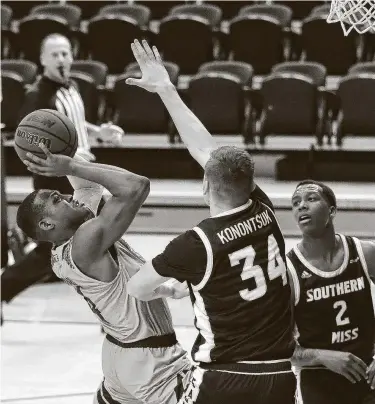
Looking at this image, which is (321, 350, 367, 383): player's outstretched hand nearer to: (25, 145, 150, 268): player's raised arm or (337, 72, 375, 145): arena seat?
(25, 145, 150, 268): player's raised arm

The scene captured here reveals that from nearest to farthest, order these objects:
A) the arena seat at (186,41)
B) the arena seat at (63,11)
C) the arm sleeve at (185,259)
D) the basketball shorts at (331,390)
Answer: the arm sleeve at (185,259) < the basketball shorts at (331,390) < the arena seat at (186,41) < the arena seat at (63,11)

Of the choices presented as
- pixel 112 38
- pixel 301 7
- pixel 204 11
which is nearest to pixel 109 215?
pixel 112 38

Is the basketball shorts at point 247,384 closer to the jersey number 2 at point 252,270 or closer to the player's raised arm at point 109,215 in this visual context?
the jersey number 2 at point 252,270

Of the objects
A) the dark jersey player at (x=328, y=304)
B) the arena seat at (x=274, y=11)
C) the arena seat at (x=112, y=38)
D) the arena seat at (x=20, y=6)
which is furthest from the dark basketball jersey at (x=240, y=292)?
the arena seat at (x=20, y=6)

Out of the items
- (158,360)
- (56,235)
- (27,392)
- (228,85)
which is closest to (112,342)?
(158,360)

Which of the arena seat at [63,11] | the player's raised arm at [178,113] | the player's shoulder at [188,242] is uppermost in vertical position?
the arena seat at [63,11]

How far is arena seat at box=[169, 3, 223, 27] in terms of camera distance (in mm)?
11516

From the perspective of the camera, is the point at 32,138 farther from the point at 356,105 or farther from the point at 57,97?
the point at 356,105

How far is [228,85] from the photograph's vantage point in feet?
31.1

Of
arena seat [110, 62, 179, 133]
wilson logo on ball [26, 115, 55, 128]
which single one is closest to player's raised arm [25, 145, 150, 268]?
wilson logo on ball [26, 115, 55, 128]

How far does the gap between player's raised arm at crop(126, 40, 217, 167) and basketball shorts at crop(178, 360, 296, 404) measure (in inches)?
32.2

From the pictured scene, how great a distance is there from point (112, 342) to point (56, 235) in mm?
461

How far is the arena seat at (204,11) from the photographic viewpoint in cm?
1152

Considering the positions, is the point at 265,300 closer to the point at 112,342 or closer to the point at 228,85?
the point at 112,342
